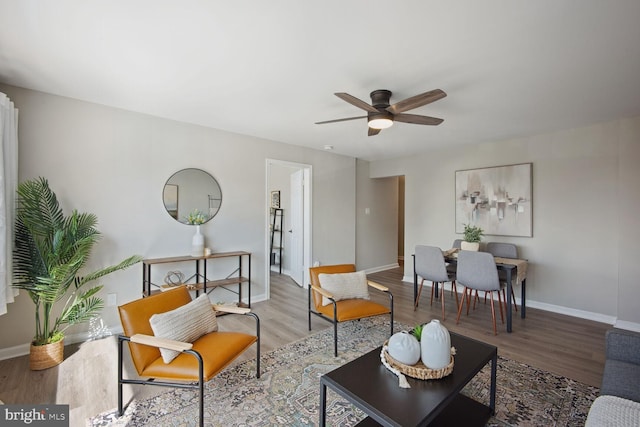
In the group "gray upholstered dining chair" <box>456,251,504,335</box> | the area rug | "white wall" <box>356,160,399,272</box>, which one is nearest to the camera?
the area rug

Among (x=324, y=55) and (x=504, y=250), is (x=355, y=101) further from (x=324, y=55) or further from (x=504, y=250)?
(x=504, y=250)

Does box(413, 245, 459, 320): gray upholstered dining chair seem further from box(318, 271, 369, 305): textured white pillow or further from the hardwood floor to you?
box(318, 271, 369, 305): textured white pillow

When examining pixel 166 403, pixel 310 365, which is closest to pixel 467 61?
pixel 310 365

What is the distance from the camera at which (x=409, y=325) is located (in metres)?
3.41

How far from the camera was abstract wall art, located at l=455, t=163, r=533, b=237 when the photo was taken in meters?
4.17

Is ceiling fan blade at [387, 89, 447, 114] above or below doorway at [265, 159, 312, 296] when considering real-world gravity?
above

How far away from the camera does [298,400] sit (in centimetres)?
204

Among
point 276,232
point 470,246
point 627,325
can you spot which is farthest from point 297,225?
point 627,325

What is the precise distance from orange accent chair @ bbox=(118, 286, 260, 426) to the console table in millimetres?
1327

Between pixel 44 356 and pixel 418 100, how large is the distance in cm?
371

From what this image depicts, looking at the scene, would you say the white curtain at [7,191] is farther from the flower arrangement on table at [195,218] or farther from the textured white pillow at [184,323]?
the flower arrangement on table at [195,218]

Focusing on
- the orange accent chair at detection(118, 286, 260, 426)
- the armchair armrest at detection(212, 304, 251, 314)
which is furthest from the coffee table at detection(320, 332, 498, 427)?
the armchair armrest at detection(212, 304, 251, 314)

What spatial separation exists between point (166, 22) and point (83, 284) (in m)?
2.61

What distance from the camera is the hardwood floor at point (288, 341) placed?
2.11 meters
